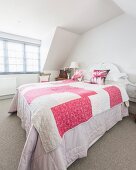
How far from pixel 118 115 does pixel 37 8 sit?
2.82 metres

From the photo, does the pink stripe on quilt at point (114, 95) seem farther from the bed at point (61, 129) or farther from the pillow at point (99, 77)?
the pillow at point (99, 77)

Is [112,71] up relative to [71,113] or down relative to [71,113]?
up

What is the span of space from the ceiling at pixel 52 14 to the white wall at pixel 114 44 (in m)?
0.24

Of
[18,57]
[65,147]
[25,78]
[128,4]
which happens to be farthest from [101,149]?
[18,57]

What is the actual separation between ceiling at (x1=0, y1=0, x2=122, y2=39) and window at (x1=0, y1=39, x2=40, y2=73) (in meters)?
0.60

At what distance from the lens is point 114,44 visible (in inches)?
125

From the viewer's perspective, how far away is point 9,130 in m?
2.11

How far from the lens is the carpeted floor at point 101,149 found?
138cm

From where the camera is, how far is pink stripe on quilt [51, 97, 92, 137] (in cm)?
125

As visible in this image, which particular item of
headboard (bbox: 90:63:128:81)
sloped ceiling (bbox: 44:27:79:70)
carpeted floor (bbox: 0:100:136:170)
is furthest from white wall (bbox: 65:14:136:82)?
carpeted floor (bbox: 0:100:136:170)

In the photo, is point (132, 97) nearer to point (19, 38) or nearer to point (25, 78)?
point (25, 78)

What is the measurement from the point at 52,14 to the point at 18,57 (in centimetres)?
226

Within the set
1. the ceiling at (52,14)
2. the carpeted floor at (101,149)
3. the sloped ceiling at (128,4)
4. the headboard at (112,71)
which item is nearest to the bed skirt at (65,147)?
the carpeted floor at (101,149)

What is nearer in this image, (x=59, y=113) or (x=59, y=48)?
(x=59, y=113)
